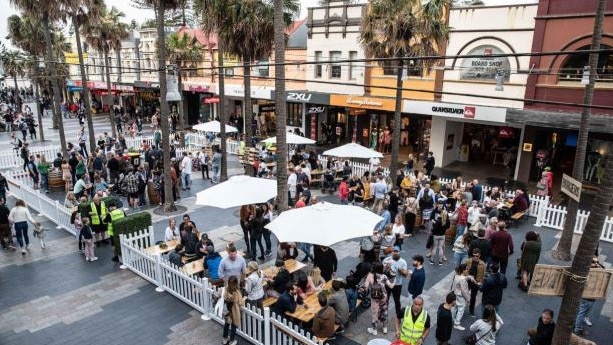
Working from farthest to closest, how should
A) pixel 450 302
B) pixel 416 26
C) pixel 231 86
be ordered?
pixel 231 86 → pixel 416 26 → pixel 450 302

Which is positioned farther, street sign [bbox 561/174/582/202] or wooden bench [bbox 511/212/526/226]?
wooden bench [bbox 511/212/526/226]

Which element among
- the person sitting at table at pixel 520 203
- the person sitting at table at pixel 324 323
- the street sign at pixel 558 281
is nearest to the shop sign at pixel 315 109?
the person sitting at table at pixel 520 203

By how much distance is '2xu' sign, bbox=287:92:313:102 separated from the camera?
27.2 m

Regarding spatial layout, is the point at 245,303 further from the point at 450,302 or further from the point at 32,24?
the point at 32,24

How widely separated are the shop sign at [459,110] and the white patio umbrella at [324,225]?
12.5 meters

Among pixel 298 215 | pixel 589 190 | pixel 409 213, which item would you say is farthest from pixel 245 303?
pixel 589 190

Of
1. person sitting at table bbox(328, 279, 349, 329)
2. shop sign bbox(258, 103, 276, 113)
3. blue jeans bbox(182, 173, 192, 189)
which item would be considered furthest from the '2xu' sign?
person sitting at table bbox(328, 279, 349, 329)

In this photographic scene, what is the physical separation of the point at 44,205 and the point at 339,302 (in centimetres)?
1273

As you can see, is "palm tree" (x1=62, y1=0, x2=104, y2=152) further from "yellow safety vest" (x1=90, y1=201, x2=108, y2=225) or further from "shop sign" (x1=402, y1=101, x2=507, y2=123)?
"shop sign" (x1=402, y1=101, x2=507, y2=123)

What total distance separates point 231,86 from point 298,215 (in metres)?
25.2

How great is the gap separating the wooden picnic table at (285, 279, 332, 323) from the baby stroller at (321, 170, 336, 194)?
1018cm

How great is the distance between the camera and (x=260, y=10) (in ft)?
61.9

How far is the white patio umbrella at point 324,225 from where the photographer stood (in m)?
9.17

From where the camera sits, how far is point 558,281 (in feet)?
20.5
